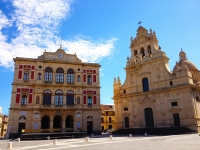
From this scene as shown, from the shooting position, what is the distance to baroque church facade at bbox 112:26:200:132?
33.0m

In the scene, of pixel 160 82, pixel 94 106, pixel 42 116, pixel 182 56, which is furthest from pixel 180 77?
pixel 42 116

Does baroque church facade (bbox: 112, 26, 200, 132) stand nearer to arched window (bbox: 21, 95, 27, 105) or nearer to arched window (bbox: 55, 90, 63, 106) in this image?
arched window (bbox: 55, 90, 63, 106)

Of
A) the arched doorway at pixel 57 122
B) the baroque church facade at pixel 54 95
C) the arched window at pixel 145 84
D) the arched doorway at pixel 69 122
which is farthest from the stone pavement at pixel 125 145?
the arched window at pixel 145 84

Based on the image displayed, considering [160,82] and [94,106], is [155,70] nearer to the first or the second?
[160,82]

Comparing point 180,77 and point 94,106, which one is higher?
point 180,77

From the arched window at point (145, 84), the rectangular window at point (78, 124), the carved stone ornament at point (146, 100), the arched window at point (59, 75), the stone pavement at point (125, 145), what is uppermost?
the arched window at point (59, 75)

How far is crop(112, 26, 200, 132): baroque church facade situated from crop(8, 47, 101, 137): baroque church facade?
7.07 meters

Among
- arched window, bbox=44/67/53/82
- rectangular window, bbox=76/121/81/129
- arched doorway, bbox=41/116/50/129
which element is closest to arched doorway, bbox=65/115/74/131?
rectangular window, bbox=76/121/81/129

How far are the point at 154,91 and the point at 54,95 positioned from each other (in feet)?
67.6

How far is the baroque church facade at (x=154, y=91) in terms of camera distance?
32969 mm

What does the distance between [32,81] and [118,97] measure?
19.8 m

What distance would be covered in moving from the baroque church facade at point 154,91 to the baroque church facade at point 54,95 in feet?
23.2

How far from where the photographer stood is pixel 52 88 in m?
37.8

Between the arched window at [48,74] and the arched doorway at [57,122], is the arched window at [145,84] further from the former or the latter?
the arched window at [48,74]
